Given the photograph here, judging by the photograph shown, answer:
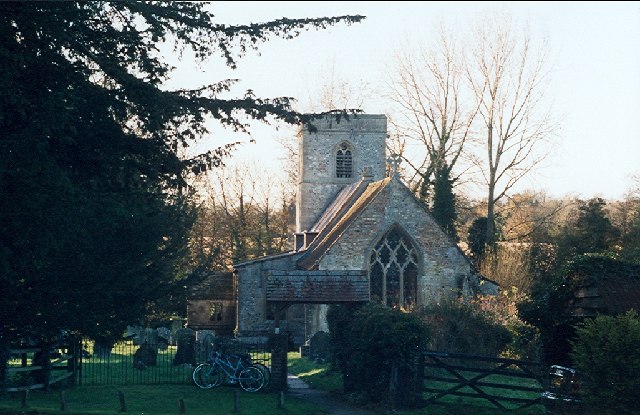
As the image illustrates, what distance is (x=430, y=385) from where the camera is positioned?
69.4 ft

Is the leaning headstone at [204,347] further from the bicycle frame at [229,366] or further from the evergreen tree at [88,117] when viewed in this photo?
the evergreen tree at [88,117]

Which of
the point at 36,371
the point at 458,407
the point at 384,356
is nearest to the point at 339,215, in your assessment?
the point at 36,371

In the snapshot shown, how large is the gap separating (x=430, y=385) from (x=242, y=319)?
64.2 feet

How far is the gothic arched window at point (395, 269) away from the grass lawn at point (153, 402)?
1427 cm

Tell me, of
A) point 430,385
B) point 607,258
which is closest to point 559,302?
point 607,258

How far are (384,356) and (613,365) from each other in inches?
219

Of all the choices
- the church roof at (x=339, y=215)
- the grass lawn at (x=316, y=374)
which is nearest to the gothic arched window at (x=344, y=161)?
the church roof at (x=339, y=215)

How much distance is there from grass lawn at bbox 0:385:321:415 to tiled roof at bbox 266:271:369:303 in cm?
264

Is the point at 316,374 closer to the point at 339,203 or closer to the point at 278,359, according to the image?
the point at 278,359

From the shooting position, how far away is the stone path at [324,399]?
1822cm

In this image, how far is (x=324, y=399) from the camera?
67.3 feet

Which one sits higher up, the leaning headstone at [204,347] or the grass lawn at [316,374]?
the leaning headstone at [204,347]

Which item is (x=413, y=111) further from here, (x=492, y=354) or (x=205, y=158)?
(x=205, y=158)

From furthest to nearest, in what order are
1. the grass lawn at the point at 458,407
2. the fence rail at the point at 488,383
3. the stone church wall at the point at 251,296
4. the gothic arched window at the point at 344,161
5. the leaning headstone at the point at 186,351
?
the gothic arched window at the point at 344,161
the stone church wall at the point at 251,296
the leaning headstone at the point at 186,351
the grass lawn at the point at 458,407
the fence rail at the point at 488,383
